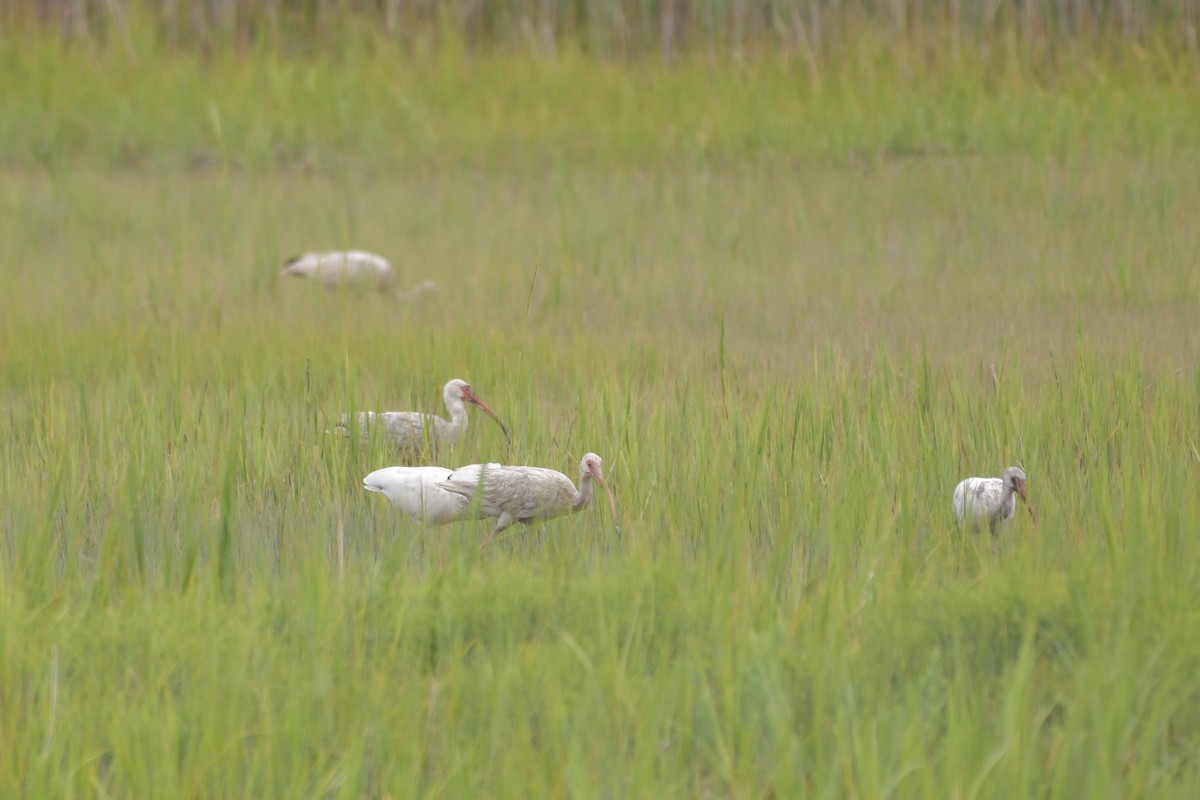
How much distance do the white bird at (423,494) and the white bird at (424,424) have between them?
0.55 metres

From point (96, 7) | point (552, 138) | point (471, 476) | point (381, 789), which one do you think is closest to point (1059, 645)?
point (381, 789)

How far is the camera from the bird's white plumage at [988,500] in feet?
10.8

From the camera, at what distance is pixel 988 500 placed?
10.9 feet

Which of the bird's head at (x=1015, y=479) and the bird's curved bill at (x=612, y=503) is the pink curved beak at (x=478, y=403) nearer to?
the bird's curved bill at (x=612, y=503)

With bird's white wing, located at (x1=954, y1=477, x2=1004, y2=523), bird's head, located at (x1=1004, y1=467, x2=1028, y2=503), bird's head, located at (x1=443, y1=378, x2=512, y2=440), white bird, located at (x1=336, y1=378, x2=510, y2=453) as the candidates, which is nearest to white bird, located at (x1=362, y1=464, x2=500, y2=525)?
white bird, located at (x1=336, y1=378, x2=510, y2=453)

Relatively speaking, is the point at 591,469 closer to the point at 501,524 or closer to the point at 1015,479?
the point at 501,524

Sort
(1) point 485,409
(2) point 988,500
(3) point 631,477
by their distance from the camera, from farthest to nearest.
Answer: (1) point 485,409 → (3) point 631,477 → (2) point 988,500

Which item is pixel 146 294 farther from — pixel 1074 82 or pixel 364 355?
pixel 1074 82

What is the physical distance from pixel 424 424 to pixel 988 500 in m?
1.61

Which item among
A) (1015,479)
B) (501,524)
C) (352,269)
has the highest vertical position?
(352,269)

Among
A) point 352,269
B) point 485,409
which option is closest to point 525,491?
point 485,409

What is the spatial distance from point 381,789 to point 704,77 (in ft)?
29.0

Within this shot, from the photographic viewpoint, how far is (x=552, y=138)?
9.77 meters

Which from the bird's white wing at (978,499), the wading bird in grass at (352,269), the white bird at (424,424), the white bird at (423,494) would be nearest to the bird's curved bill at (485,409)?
the white bird at (424,424)
